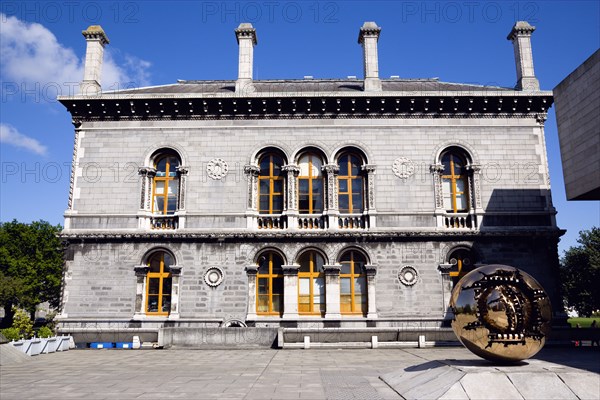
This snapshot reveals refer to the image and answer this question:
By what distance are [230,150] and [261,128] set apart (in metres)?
1.81

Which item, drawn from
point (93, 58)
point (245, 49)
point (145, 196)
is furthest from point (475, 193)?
point (93, 58)

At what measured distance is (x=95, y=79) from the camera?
76.1 feet

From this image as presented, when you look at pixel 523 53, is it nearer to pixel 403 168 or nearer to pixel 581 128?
pixel 581 128

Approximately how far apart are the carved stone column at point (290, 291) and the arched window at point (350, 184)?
366 cm

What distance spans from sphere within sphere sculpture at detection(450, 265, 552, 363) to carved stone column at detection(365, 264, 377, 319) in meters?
11.4

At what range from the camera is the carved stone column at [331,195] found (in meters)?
21.6

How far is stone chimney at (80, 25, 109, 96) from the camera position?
75.7ft

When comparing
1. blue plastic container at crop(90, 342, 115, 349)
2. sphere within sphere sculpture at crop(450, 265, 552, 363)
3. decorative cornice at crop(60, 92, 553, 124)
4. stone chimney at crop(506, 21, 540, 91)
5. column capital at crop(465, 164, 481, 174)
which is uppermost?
stone chimney at crop(506, 21, 540, 91)

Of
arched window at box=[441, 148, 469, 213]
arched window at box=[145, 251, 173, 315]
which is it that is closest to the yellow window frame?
arched window at box=[441, 148, 469, 213]

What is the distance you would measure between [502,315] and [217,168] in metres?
15.8

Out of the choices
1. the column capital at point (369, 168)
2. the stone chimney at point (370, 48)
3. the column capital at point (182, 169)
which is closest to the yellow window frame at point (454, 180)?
the column capital at point (369, 168)

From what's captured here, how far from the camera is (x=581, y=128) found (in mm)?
18578

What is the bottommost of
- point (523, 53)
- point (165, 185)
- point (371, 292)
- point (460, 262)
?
point (371, 292)

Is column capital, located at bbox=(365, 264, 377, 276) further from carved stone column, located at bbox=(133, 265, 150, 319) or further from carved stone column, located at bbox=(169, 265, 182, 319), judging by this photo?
carved stone column, located at bbox=(133, 265, 150, 319)
